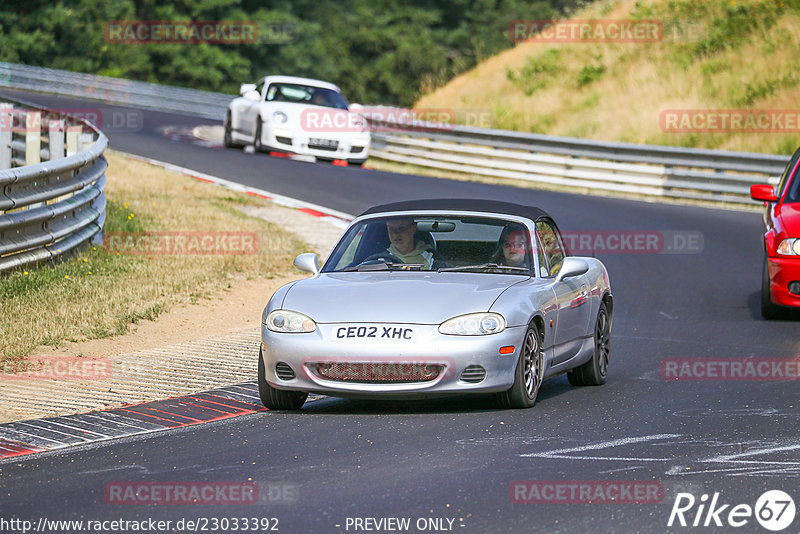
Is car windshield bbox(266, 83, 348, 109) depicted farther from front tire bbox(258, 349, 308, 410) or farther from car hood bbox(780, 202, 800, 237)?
front tire bbox(258, 349, 308, 410)

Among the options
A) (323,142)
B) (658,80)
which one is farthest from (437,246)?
(658,80)

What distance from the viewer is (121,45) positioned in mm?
61531

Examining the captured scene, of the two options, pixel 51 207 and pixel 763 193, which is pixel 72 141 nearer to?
pixel 51 207

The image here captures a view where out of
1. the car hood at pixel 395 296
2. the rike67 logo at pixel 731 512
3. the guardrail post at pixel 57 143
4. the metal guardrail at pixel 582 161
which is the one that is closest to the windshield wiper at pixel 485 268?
the car hood at pixel 395 296

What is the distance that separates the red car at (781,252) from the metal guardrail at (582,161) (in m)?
10.3

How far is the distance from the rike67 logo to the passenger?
3338 millimetres

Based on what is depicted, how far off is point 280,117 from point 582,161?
5.97 meters

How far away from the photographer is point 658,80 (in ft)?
110

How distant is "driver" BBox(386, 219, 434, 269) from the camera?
368 inches

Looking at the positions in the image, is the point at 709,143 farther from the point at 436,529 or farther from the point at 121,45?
the point at 121,45

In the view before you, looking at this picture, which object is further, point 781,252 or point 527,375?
point 781,252

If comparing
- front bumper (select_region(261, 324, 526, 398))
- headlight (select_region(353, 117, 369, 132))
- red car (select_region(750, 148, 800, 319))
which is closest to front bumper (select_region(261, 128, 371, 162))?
headlight (select_region(353, 117, 369, 132))

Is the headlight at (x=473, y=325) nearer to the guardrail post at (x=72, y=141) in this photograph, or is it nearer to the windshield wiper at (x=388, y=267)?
the windshield wiper at (x=388, y=267)

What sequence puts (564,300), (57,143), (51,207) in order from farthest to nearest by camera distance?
(57,143) → (51,207) → (564,300)
